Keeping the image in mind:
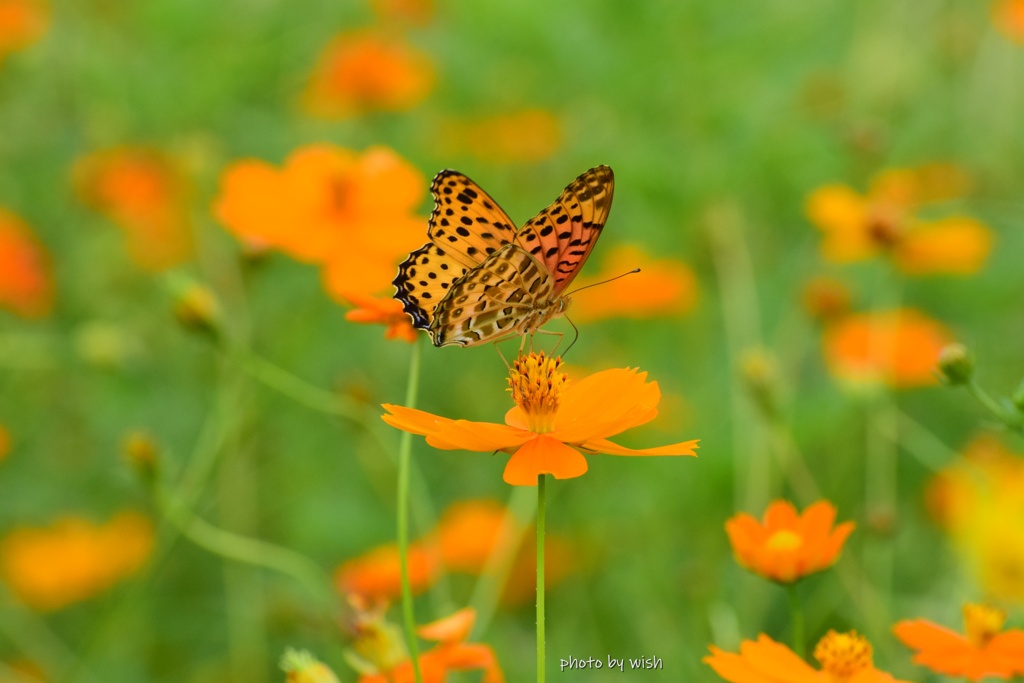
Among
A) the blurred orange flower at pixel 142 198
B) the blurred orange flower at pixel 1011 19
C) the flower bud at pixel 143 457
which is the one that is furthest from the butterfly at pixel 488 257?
the blurred orange flower at pixel 1011 19

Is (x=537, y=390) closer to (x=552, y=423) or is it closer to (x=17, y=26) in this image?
(x=552, y=423)

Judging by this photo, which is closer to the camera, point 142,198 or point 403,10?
point 142,198

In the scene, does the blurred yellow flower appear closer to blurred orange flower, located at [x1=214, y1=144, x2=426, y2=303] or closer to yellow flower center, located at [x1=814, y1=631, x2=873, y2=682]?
blurred orange flower, located at [x1=214, y1=144, x2=426, y2=303]

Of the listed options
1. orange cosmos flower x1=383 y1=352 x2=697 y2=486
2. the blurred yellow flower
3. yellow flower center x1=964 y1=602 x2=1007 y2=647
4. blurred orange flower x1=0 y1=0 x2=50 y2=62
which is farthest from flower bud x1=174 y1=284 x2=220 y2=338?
the blurred yellow flower

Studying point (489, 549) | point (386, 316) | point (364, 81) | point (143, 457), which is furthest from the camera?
point (364, 81)

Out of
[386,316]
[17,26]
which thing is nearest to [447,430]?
[386,316]

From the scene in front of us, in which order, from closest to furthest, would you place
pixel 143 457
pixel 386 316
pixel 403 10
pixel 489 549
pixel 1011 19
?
pixel 386 316
pixel 143 457
pixel 489 549
pixel 1011 19
pixel 403 10

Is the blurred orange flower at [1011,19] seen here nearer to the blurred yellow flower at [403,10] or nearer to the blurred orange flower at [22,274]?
the blurred yellow flower at [403,10]
